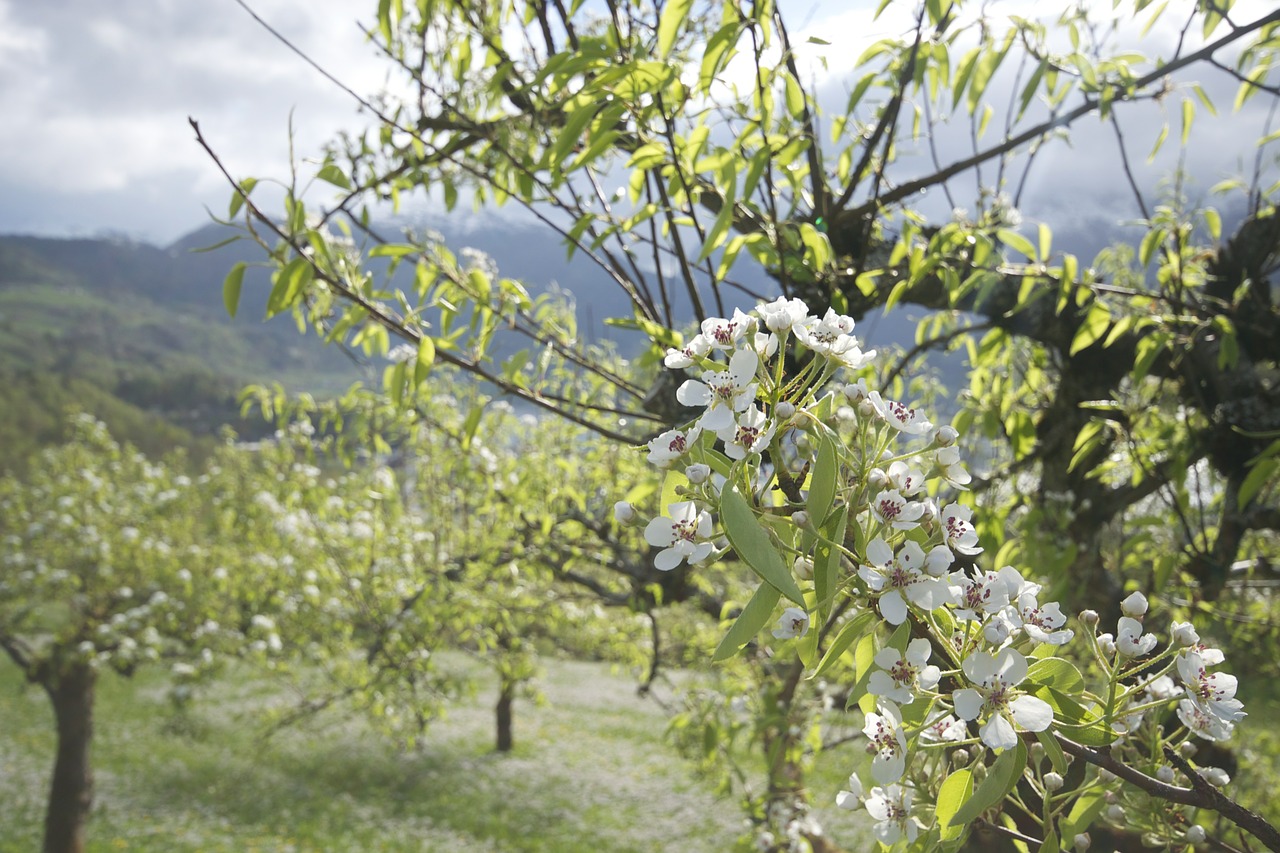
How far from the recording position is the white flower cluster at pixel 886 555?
0.75m

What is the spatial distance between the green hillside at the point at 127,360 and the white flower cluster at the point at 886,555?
59.3m

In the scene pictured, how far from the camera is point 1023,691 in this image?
82 centimetres

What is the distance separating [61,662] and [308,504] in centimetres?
496

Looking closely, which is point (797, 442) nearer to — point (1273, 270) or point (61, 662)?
point (1273, 270)

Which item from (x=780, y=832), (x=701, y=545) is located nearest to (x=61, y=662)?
(x=780, y=832)

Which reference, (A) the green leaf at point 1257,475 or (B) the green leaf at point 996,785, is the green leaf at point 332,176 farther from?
(A) the green leaf at point 1257,475

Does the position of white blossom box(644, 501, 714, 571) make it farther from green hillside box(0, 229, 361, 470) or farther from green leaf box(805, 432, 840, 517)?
green hillside box(0, 229, 361, 470)

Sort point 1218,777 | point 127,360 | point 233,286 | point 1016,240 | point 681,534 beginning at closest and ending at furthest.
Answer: point 681,534 → point 1218,777 → point 233,286 → point 1016,240 → point 127,360

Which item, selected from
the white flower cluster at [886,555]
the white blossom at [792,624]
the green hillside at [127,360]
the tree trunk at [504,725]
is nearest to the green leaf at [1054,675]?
the white flower cluster at [886,555]

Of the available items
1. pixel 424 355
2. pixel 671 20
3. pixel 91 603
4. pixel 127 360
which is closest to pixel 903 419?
pixel 671 20

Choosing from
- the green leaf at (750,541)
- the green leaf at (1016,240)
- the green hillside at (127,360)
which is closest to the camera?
the green leaf at (750,541)

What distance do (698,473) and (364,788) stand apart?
14.3 meters

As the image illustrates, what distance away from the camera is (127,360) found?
452 ft

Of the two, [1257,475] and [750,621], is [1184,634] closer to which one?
[750,621]
